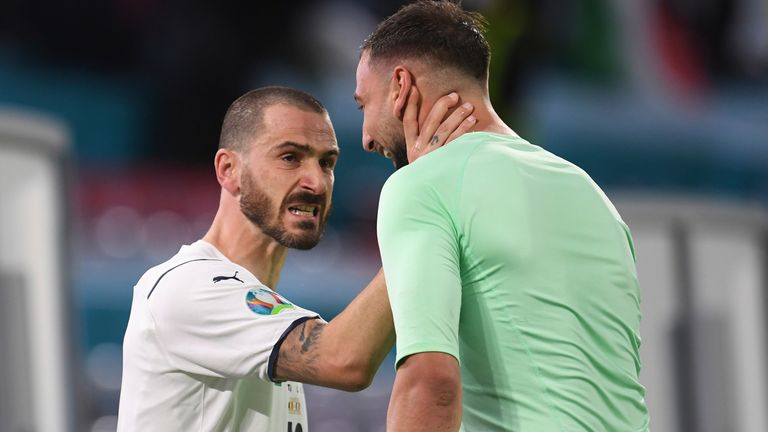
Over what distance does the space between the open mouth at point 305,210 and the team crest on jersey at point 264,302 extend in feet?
1.20

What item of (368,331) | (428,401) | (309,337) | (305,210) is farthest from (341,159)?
(428,401)

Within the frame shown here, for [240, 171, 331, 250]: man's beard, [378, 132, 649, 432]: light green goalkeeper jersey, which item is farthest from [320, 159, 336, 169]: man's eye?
[378, 132, 649, 432]: light green goalkeeper jersey

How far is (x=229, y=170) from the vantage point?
401 centimetres

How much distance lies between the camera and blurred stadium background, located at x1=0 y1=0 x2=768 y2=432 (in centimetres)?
706

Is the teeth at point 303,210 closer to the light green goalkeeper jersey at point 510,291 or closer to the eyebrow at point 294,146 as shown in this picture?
the eyebrow at point 294,146

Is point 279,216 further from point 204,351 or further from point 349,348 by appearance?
point 349,348

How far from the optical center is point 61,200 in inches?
279

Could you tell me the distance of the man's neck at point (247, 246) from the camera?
3941mm

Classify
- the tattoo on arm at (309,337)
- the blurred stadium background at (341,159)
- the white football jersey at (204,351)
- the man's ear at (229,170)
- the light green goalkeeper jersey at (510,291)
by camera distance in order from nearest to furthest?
the light green goalkeeper jersey at (510,291), the tattoo on arm at (309,337), the white football jersey at (204,351), the man's ear at (229,170), the blurred stadium background at (341,159)

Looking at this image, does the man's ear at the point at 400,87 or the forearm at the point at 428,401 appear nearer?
the forearm at the point at 428,401

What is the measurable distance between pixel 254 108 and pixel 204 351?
0.86 metres

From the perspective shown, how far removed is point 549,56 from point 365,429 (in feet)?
25.2

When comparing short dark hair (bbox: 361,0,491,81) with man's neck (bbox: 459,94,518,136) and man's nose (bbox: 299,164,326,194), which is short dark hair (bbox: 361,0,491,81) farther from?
man's nose (bbox: 299,164,326,194)

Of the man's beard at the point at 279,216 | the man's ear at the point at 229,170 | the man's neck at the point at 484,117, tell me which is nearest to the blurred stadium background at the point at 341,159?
the man's ear at the point at 229,170
